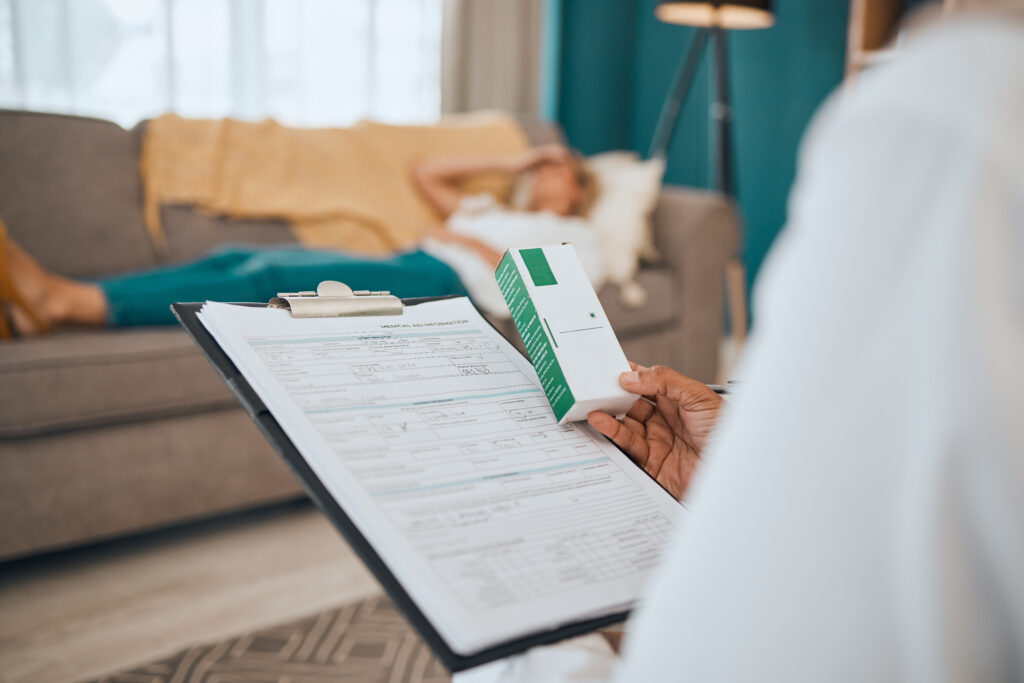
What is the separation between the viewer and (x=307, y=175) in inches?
93.8

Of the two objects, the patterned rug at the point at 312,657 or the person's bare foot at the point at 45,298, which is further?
the person's bare foot at the point at 45,298

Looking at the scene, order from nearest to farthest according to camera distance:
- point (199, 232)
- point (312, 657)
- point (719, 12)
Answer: point (312, 657)
point (199, 232)
point (719, 12)

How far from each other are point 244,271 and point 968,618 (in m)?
1.75

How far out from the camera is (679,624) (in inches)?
11.9

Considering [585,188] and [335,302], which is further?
[585,188]

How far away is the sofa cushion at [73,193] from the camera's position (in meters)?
1.92

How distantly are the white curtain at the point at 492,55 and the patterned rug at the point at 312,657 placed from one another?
248 cm

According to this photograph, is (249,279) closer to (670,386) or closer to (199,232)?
(199,232)

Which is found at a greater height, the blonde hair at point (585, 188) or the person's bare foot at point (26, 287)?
the blonde hair at point (585, 188)

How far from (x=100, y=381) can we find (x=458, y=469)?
46.4 inches

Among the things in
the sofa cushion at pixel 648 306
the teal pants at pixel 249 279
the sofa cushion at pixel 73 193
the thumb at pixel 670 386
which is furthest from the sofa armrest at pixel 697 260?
the thumb at pixel 670 386

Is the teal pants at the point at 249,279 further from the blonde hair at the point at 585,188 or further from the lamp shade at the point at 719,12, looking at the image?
the lamp shade at the point at 719,12

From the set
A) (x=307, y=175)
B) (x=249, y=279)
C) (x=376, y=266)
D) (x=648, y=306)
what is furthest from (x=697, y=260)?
(x=249, y=279)

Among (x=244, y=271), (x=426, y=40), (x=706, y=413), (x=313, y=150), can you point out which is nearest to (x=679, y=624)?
(x=706, y=413)
